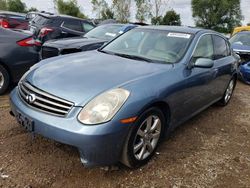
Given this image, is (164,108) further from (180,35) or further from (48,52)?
(48,52)

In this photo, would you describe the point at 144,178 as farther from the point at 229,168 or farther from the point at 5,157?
the point at 5,157

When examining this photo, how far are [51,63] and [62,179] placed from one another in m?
1.44

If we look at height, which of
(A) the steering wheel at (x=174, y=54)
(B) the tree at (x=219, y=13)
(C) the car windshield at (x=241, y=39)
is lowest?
(B) the tree at (x=219, y=13)

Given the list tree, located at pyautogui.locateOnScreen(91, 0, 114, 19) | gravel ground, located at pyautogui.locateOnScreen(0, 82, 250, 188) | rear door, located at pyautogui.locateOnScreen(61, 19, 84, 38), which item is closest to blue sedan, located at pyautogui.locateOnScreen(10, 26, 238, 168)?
gravel ground, located at pyautogui.locateOnScreen(0, 82, 250, 188)

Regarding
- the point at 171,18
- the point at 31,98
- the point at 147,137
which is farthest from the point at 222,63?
the point at 171,18

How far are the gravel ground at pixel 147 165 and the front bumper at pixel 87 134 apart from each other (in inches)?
14.3

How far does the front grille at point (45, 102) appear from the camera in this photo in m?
2.73

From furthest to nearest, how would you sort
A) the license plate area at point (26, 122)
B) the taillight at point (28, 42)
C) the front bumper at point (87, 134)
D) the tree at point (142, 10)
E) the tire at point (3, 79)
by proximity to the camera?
1. the tree at point (142, 10)
2. the taillight at point (28, 42)
3. the tire at point (3, 79)
4. the license plate area at point (26, 122)
5. the front bumper at point (87, 134)

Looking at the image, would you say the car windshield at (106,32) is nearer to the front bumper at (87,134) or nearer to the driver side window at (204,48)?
the driver side window at (204,48)

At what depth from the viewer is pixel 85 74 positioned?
3.18m

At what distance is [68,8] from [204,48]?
34.1 m

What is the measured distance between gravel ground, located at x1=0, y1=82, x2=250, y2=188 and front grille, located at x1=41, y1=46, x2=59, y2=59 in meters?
2.18

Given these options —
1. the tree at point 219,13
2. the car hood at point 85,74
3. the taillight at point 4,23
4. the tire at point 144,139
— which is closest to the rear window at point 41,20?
the taillight at point 4,23

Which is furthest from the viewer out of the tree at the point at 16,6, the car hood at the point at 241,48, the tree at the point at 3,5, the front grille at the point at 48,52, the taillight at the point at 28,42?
the tree at the point at 16,6
